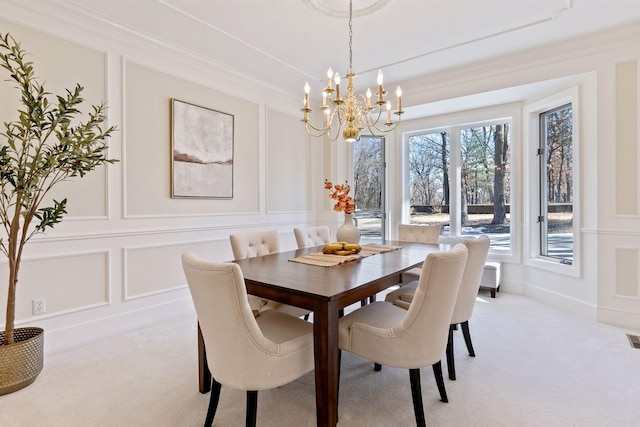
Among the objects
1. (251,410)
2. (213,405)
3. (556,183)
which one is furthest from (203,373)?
(556,183)

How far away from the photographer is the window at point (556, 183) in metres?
3.69

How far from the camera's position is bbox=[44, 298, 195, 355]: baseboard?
2.58 metres

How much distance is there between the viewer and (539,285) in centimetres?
393

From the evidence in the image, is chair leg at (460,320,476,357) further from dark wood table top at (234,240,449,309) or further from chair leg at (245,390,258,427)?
chair leg at (245,390,258,427)

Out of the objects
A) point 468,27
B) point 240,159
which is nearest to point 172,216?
point 240,159

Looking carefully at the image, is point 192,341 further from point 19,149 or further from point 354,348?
point 19,149

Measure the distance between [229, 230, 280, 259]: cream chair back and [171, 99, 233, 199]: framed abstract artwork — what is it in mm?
1231

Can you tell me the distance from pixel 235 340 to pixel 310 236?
1885 millimetres

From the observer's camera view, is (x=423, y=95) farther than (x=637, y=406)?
Yes

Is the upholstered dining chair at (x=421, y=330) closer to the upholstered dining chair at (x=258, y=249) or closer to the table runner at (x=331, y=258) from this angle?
the table runner at (x=331, y=258)

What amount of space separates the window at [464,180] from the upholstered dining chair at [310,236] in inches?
93.8

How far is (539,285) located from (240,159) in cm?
398

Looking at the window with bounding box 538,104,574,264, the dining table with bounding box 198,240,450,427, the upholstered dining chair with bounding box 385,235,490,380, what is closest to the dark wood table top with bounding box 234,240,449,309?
the dining table with bounding box 198,240,450,427

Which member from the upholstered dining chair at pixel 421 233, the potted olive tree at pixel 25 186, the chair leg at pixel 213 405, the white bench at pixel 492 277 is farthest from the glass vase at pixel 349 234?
the white bench at pixel 492 277
